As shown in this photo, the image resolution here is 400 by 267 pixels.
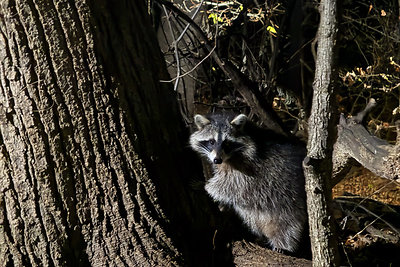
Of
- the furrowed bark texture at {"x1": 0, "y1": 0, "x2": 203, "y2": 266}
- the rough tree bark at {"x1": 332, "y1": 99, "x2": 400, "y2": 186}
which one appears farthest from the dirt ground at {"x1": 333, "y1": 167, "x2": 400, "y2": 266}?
the furrowed bark texture at {"x1": 0, "y1": 0, "x2": 203, "y2": 266}

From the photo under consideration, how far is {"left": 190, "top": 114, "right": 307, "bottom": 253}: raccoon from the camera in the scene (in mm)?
3330

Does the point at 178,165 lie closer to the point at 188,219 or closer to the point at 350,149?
the point at 188,219

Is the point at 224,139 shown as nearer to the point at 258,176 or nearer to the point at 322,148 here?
the point at 258,176

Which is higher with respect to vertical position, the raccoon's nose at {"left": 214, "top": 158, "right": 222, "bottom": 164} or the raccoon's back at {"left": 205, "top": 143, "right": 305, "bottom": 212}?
the raccoon's nose at {"left": 214, "top": 158, "right": 222, "bottom": 164}

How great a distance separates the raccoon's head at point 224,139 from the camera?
3330 millimetres

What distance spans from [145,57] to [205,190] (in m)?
0.90

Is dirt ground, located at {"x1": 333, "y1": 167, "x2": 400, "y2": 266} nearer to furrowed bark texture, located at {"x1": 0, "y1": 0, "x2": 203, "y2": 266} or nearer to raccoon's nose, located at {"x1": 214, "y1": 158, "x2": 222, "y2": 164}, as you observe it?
raccoon's nose, located at {"x1": 214, "y1": 158, "x2": 222, "y2": 164}

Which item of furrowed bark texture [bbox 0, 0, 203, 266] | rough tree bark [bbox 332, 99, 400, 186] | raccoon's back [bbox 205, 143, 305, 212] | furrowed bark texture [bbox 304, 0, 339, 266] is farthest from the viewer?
raccoon's back [bbox 205, 143, 305, 212]

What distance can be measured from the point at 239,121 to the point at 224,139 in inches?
6.3

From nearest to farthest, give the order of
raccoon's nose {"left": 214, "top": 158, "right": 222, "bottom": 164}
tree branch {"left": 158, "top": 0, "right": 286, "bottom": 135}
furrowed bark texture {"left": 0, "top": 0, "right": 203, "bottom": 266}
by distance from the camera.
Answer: furrowed bark texture {"left": 0, "top": 0, "right": 203, "bottom": 266}
raccoon's nose {"left": 214, "top": 158, "right": 222, "bottom": 164}
tree branch {"left": 158, "top": 0, "right": 286, "bottom": 135}

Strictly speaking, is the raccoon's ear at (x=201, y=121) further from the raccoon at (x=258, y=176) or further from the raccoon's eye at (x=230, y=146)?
the raccoon's eye at (x=230, y=146)

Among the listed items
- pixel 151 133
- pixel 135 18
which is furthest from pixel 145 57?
pixel 151 133

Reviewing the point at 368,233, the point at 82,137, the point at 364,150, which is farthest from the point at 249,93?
the point at 82,137

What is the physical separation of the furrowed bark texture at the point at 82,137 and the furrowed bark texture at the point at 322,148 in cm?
76
